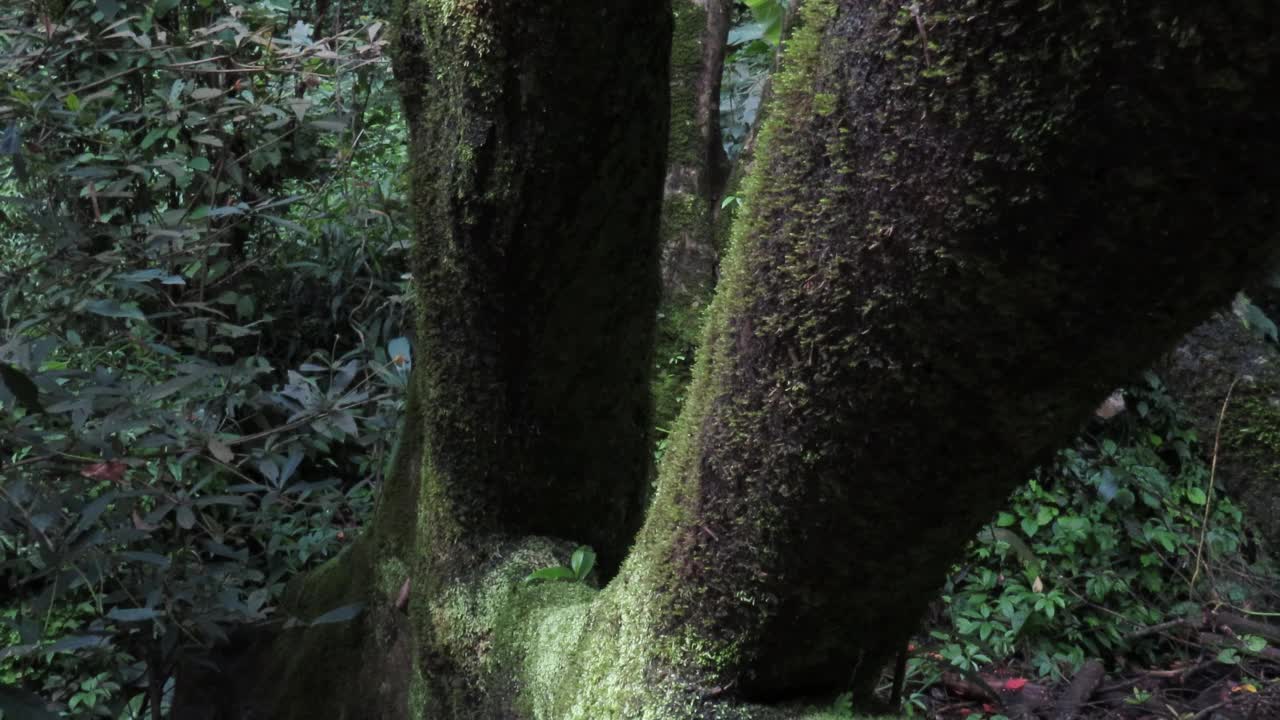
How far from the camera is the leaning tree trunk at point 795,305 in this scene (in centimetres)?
87

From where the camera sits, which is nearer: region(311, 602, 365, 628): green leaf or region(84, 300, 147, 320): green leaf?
region(84, 300, 147, 320): green leaf

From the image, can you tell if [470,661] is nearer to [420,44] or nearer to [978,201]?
[420,44]

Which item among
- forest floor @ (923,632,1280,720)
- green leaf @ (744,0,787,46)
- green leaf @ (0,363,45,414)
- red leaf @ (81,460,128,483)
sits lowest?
forest floor @ (923,632,1280,720)

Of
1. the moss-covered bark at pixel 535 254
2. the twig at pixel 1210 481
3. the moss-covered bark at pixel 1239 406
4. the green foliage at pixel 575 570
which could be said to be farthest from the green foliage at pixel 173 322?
the moss-covered bark at pixel 1239 406

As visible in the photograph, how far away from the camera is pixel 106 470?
231 cm

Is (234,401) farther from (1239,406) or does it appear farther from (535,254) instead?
(1239,406)

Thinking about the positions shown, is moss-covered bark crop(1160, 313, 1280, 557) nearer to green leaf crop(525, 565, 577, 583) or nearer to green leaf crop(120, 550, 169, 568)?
green leaf crop(525, 565, 577, 583)

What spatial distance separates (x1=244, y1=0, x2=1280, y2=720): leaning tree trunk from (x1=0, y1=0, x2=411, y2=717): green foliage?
2.64 feet

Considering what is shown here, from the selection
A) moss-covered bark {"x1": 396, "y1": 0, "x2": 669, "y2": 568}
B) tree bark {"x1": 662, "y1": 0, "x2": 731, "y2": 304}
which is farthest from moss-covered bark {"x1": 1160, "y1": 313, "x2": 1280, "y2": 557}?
moss-covered bark {"x1": 396, "y1": 0, "x2": 669, "y2": 568}

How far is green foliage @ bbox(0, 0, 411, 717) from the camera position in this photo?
239 centimetres

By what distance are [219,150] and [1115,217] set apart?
131 inches

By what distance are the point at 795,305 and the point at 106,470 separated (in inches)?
73.6

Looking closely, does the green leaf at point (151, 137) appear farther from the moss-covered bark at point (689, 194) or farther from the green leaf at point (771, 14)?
the green leaf at point (771, 14)

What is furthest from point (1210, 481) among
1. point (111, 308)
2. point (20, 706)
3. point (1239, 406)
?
point (20, 706)
